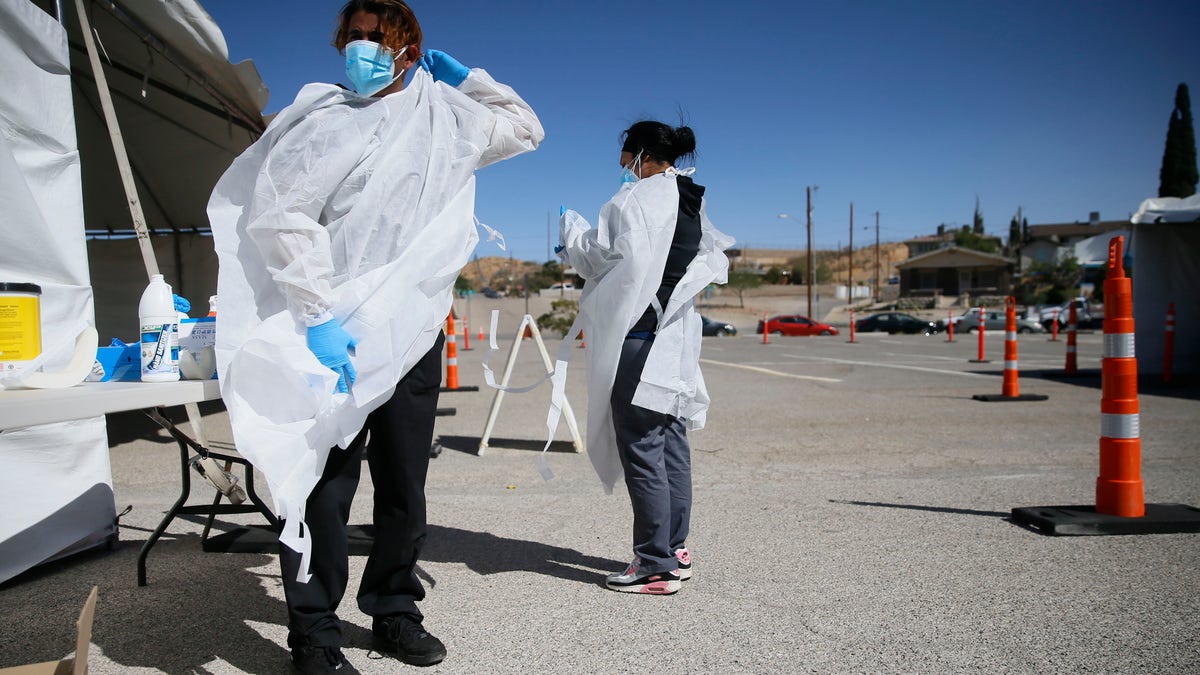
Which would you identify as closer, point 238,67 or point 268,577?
point 268,577

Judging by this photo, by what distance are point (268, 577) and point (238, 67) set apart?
4.19 metres

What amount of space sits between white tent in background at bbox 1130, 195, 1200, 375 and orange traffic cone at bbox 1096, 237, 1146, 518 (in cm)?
954

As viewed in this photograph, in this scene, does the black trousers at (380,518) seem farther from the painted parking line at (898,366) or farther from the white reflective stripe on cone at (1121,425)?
the painted parking line at (898,366)

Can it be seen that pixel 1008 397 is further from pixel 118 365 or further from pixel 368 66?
pixel 118 365

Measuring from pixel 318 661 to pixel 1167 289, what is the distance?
13570mm

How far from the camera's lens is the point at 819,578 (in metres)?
3.17

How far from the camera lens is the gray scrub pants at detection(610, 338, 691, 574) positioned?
306 cm

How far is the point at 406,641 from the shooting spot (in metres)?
2.43

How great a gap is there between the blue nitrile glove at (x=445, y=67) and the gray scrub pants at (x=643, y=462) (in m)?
1.23

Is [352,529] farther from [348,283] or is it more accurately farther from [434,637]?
[348,283]

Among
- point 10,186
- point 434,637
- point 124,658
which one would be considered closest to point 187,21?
point 10,186

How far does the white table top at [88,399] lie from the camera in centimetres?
163

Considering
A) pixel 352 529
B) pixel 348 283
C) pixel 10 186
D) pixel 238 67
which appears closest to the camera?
pixel 348 283

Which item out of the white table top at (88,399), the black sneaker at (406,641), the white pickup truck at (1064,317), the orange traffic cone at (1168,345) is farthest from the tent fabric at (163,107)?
the white pickup truck at (1064,317)
